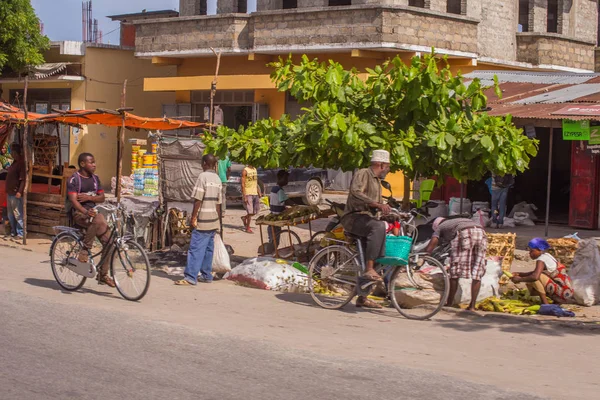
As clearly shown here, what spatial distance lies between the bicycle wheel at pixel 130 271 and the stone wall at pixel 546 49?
2032 centimetres

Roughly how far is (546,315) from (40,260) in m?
8.00

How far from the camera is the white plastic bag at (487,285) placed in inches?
428

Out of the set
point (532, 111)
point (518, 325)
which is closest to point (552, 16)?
point (532, 111)

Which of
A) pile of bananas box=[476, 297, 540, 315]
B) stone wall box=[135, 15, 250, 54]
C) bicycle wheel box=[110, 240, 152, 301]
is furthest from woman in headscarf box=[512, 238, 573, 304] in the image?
stone wall box=[135, 15, 250, 54]

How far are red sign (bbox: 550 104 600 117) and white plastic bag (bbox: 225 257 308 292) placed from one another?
665cm

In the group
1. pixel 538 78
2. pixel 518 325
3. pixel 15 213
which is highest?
pixel 538 78

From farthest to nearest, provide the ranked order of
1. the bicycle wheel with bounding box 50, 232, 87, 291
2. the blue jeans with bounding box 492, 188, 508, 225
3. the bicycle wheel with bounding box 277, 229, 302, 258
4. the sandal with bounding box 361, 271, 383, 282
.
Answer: the blue jeans with bounding box 492, 188, 508, 225 < the bicycle wheel with bounding box 277, 229, 302, 258 < the bicycle wheel with bounding box 50, 232, 87, 291 < the sandal with bounding box 361, 271, 383, 282

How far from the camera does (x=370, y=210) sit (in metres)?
10.1

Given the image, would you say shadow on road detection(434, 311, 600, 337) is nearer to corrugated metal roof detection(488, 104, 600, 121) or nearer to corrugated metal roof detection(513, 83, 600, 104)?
corrugated metal roof detection(488, 104, 600, 121)

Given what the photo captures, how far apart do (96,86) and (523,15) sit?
1525 cm

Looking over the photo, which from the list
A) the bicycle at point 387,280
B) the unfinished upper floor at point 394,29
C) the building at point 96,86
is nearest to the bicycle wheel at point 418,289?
the bicycle at point 387,280

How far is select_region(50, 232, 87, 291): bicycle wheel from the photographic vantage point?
1079cm

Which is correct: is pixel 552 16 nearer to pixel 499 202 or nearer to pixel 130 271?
pixel 499 202

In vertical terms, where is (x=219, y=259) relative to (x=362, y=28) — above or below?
below
